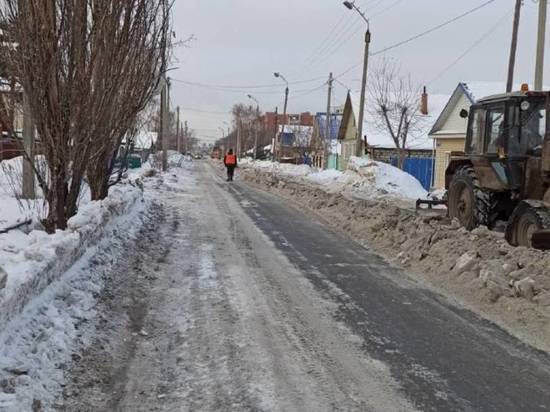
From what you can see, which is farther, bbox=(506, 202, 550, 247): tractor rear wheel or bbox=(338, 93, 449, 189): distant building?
bbox=(338, 93, 449, 189): distant building

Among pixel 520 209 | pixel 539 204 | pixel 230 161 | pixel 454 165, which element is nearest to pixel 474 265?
pixel 539 204

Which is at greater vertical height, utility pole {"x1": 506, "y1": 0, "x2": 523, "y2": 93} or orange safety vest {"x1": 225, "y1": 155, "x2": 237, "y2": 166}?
utility pole {"x1": 506, "y1": 0, "x2": 523, "y2": 93}

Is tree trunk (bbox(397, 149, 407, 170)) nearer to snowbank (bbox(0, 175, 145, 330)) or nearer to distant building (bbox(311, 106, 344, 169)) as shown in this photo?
distant building (bbox(311, 106, 344, 169))

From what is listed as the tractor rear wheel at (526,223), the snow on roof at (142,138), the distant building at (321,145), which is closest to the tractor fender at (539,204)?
the tractor rear wheel at (526,223)

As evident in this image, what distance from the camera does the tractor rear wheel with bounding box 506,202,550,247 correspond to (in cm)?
986

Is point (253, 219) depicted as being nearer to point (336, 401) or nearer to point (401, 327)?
point (401, 327)

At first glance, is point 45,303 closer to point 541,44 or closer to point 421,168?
point 541,44

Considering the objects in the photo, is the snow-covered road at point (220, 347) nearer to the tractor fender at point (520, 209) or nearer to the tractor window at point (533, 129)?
the tractor fender at point (520, 209)

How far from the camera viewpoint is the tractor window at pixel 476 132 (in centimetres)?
1303

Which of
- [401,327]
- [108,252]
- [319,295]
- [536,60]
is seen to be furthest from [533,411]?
[536,60]

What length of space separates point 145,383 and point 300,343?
160 centimetres

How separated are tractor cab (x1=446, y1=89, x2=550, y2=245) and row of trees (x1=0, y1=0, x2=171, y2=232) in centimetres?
661

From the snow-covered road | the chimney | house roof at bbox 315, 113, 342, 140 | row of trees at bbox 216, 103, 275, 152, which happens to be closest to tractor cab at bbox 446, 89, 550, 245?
the snow-covered road

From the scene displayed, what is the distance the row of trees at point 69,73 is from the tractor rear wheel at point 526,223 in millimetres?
6504
